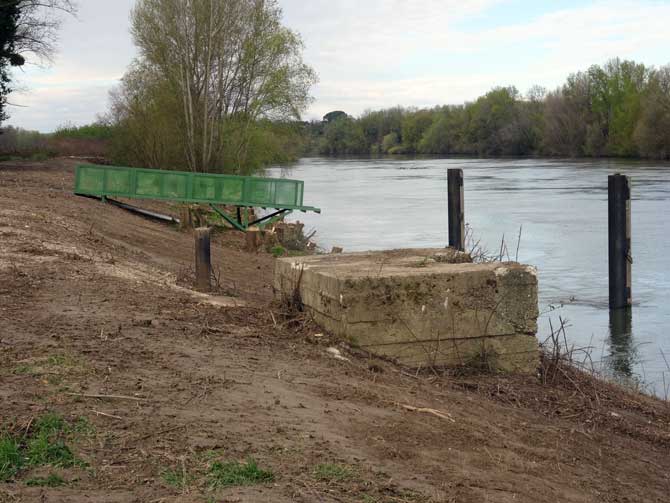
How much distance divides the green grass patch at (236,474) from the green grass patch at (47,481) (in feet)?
2.05

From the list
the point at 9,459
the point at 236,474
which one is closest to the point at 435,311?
the point at 236,474

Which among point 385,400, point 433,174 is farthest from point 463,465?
point 433,174

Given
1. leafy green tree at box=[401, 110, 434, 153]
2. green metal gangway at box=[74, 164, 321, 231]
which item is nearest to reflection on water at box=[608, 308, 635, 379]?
green metal gangway at box=[74, 164, 321, 231]

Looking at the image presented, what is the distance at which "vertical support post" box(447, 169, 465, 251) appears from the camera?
59.8 feet

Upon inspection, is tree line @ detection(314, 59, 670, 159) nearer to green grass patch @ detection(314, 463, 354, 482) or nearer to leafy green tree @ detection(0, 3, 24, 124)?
leafy green tree @ detection(0, 3, 24, 124)

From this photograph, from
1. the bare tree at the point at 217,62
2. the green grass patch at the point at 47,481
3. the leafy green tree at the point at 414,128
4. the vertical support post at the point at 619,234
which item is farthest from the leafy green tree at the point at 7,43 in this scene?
the leafy green tree at the point at 414,128

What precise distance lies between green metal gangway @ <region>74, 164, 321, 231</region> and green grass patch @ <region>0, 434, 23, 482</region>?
63.0 ft

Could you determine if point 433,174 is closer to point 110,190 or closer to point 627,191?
point 110,190

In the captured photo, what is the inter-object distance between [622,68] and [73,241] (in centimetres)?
8959

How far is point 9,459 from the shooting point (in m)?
3.86

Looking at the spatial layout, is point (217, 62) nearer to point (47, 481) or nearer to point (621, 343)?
point (621, 343)

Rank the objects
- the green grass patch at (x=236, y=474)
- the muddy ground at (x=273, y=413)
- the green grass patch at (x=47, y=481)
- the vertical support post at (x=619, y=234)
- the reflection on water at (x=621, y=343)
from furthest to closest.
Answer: the vertical support post at (x=619, y=234) < the reflection on water at (x=621, y=343) < the muddy ground at (x=273, y=413) < the green grass patch at (x=236, y=474) < the green grass patch at (x=47, y=481)

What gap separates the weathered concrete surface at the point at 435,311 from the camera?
698 centimetres

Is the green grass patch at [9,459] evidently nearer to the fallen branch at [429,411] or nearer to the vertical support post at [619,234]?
the fallen branch at [429,411]
